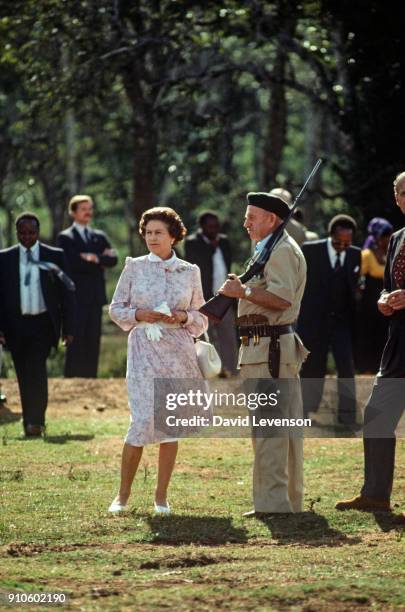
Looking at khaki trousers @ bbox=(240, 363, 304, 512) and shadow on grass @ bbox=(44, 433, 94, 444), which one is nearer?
khaki trousers @ bbox=(240, 363, 304, 512)

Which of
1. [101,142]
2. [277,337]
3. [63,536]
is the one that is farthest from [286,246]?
[101,142]

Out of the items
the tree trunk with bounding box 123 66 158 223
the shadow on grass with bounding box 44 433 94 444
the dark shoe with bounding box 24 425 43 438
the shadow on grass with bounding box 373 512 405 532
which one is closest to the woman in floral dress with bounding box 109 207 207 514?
the shadow on grass with bounding box 373 512 405 532

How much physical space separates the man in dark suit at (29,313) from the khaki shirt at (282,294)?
4462 millimetres

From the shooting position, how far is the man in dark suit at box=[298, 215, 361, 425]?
1508 cm

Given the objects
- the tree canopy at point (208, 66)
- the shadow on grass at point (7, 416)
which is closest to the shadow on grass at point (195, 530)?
the shadow on grass at point (7, 416)

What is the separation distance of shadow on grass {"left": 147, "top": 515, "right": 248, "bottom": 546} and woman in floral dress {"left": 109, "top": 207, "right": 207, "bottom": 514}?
251mm

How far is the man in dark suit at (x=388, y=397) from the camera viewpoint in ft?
31.9

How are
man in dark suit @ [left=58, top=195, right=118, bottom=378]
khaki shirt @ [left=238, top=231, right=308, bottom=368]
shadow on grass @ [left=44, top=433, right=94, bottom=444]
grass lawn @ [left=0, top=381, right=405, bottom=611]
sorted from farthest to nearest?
man in dark suit @ [left=58, top=195, right=118, bottom=378] → shadow on grass @ [left=44, top=433, right=94, bottom=444] → khaki shirt @ [left=238, top=231, right=308, bottom=368] → grass lawn @ [left=0, top=381, right=405, bottom=611]

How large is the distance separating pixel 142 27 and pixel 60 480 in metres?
11.9

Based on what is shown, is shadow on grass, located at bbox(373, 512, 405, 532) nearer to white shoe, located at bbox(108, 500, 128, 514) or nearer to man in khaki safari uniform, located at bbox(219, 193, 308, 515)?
man in khaki safari uniform, located at bbox(219, 193, 308, 515)

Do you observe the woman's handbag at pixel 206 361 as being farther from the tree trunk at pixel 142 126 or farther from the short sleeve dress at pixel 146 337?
the tree trunk at pixel 142 126

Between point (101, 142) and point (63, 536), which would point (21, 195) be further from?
point (63, 536)

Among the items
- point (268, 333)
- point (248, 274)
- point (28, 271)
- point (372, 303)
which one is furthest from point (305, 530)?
point (372, 303)

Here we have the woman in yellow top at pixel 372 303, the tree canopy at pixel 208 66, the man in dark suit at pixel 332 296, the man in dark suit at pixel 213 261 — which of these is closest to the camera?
the man in dark suit at pixel 332 296
